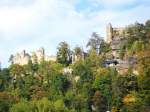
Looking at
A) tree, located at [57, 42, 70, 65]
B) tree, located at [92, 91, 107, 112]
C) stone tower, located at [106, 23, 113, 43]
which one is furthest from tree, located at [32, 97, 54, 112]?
stone tower, located at [106, 23, 113, 43]

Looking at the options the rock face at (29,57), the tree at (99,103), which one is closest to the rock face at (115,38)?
the rock face at (29,57)

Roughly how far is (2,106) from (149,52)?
60.3 feet

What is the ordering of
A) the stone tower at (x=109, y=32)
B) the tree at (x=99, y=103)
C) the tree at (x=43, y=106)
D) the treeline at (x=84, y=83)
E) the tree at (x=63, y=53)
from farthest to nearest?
the stone tower at (x=109, y=32), the tree at (x=63, y=53), the tree at (x=99, y=103), the tree at (x=43, y=106), the treeline at (x=84, y=83)

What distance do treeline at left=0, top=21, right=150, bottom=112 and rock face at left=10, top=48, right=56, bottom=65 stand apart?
2.69 m

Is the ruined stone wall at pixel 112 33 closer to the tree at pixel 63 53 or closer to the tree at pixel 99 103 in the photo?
the tree at pixel 63 53

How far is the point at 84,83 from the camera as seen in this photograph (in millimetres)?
85500

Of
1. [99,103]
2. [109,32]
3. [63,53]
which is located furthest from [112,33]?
[99,103]

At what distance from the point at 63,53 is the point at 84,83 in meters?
9.63

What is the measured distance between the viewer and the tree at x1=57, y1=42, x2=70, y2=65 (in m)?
93.4

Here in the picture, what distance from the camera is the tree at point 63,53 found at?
307 ft

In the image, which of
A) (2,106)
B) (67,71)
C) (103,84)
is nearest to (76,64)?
(67,71)

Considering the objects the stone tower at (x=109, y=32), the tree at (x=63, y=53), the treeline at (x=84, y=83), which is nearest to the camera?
the treeline at (x=84, y=83)

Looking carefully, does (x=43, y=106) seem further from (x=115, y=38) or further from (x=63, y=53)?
(x=115, y=38)

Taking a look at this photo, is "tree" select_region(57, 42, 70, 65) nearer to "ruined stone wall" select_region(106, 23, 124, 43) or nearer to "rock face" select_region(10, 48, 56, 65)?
"rock face" select_region(10, 48, 56, 65)
